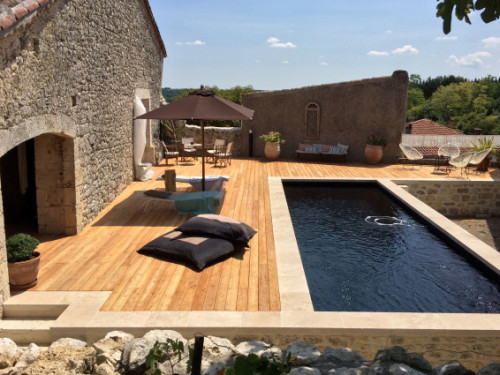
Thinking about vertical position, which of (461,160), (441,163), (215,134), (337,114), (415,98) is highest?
(415,98)

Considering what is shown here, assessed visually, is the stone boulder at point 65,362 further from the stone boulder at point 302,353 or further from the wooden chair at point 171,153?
the wooden chair at point 171,153

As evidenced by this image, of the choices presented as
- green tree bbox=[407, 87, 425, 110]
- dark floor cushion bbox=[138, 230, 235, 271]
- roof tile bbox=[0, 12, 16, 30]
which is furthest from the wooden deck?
green tree bbox=[407, 87, 425, 110]

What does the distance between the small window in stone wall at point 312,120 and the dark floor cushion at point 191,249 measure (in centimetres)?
1043

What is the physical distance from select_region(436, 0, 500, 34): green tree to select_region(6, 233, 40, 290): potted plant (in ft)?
16.3

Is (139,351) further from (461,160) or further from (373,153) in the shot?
(373,153)

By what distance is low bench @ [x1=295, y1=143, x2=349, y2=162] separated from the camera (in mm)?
15977

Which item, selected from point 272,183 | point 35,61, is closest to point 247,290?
point 35,61

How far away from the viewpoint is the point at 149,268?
6.16 m

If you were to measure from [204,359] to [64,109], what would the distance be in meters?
4.90

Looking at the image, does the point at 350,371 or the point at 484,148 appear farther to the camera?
the point at 484,148

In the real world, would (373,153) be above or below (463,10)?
below

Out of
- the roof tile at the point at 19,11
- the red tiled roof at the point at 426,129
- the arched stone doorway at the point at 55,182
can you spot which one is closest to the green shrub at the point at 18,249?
the arched stone doorway at the point at 55,182

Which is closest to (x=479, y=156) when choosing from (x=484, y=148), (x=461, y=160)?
(x=461, y=160)

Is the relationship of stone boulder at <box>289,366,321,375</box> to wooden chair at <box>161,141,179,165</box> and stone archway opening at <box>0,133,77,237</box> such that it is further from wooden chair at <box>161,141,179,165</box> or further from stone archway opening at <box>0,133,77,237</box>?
wooden chair at <box>161,141,179,165</box>
